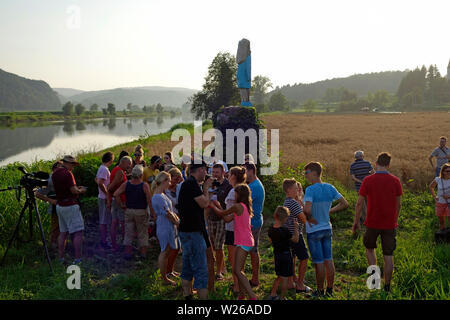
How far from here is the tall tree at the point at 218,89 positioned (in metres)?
48.0

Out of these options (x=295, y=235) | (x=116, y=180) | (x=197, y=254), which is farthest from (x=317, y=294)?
(x=116, y=180)

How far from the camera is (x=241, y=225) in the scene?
442 cm

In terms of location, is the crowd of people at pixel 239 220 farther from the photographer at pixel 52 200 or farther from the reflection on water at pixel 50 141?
the reflection on water at pixel 50 141

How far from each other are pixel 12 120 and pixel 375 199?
346 feet

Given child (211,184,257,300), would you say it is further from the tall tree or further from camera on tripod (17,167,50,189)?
the tall tree

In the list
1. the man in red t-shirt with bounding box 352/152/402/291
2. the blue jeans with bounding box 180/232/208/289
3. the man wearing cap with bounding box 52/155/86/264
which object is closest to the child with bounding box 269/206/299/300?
the blue jeans with bounding box 180/232/208/289

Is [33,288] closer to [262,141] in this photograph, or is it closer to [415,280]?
[415,280]

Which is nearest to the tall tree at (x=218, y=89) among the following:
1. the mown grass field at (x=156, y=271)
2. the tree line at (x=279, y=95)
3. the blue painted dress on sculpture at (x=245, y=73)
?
the tree line at (x=279, y=95)

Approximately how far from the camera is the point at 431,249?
20.0 ft

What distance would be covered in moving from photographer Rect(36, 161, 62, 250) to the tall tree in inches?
1616

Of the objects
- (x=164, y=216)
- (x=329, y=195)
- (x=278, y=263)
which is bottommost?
(x=278, y=263)

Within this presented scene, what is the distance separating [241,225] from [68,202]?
318 centimetres

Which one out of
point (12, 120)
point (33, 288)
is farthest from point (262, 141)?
point (12, 120)

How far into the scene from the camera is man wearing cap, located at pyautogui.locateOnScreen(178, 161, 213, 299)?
167 inches
